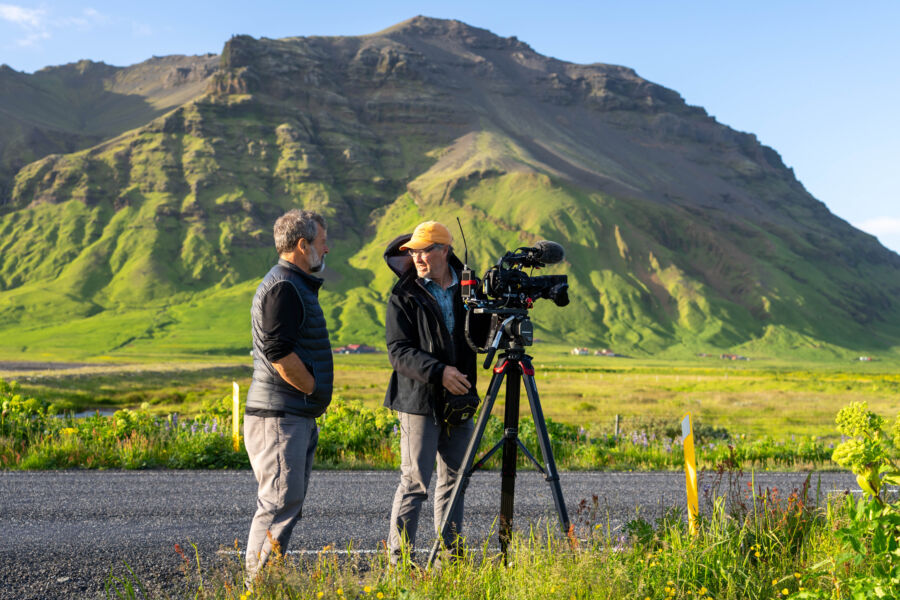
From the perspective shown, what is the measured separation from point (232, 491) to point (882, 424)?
724 centimetres

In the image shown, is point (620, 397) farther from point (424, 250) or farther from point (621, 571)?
point (621, 571)

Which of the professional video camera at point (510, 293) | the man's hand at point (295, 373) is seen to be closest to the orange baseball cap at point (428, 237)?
the professional video camera at point (510, 293)

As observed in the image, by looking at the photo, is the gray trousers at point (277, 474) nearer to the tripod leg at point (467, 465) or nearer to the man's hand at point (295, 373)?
the man's hand at point (295, 373)

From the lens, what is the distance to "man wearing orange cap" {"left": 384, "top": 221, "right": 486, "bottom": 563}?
4859mm

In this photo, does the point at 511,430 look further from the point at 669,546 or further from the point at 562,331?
the point at 562,331

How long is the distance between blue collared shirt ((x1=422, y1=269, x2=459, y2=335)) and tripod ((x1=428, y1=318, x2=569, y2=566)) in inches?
19.9

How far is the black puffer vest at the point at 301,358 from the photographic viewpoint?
4586 millimetres

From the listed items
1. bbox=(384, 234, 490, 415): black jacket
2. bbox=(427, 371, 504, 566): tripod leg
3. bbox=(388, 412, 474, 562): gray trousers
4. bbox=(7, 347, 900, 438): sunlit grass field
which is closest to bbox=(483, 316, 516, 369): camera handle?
bbox=(427, 371, 504, 566): tripod leg

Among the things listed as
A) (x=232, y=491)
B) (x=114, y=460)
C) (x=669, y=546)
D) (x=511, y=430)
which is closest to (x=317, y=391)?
(x=511, y=430)

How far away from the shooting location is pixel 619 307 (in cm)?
17750

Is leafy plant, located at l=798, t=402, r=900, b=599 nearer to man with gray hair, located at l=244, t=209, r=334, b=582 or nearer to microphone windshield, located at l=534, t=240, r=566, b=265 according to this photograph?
microphone windshield, located at l=534, t=240, r=566, b=265

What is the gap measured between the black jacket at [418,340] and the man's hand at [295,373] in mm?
602

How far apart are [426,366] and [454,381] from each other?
0.66ft

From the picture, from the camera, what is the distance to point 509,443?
4.69 m
